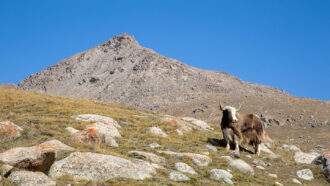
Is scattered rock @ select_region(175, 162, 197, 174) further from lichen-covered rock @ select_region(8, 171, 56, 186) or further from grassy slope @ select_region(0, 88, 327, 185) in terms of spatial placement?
lichen-covered rock @ select_region(8, 171, 56, 186)

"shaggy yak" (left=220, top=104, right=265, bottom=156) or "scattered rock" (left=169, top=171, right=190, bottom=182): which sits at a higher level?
"shaggy yak" (left=220, top=104, right=265, bottom=156)

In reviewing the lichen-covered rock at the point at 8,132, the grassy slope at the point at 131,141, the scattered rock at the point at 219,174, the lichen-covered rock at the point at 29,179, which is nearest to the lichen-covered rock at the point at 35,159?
the lichen-covered rock at the point at 29,179

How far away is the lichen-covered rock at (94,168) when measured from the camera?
37.9 feet

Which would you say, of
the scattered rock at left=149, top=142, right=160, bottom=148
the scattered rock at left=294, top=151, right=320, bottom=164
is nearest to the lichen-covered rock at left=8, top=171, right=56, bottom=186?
the scattered rock at left=149, top=142, right=160, bottom=148


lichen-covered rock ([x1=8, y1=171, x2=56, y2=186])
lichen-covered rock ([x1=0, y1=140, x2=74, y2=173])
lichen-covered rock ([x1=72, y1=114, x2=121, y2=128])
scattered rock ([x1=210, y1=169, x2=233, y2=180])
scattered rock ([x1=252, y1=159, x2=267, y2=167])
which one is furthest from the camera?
lichen-covered rock ([x1=72, y1=114, x2=121, y2=128])

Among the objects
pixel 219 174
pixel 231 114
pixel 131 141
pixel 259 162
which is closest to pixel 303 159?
pixel 259 162

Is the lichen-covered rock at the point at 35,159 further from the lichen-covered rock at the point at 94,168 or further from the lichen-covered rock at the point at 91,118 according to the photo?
the lichen-covered rock at the point at 91,118

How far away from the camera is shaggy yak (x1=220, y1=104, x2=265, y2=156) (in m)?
21.4

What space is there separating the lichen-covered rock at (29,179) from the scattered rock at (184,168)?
19.3 feet

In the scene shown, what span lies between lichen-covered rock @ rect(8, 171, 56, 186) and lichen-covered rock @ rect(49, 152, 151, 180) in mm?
893

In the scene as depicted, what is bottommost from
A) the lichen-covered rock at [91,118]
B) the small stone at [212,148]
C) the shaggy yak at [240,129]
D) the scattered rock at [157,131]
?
the small stone at [212,148]

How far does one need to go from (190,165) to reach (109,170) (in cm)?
484

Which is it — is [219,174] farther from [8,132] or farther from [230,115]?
[8,132]

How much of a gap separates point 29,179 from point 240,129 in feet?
49.1
